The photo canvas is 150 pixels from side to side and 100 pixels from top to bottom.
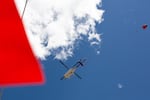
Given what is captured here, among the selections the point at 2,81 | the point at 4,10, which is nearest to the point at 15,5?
the point at 4,10

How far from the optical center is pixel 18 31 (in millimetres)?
7047

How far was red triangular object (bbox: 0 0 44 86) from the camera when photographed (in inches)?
244

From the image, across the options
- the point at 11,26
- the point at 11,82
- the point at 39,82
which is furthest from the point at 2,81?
the point at 11,26

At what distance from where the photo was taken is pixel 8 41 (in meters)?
6.84

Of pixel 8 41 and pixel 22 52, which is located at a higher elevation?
pixel 8 41

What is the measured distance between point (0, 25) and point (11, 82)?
180 cm

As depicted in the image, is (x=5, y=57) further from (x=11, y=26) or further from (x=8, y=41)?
(x=11, y=26)

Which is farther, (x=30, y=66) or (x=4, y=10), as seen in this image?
(x=4, y=10)

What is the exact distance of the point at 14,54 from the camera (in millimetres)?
6727

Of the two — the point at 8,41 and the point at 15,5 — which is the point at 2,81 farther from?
the point at 15,5

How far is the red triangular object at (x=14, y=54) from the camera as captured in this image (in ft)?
20.4

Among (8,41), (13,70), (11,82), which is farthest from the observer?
(8,41)

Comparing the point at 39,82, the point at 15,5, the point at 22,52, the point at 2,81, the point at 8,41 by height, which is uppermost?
the point at 15,5

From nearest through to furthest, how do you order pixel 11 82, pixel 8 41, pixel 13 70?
pixel 11 82, pixel 13 70, pixel 8 41
